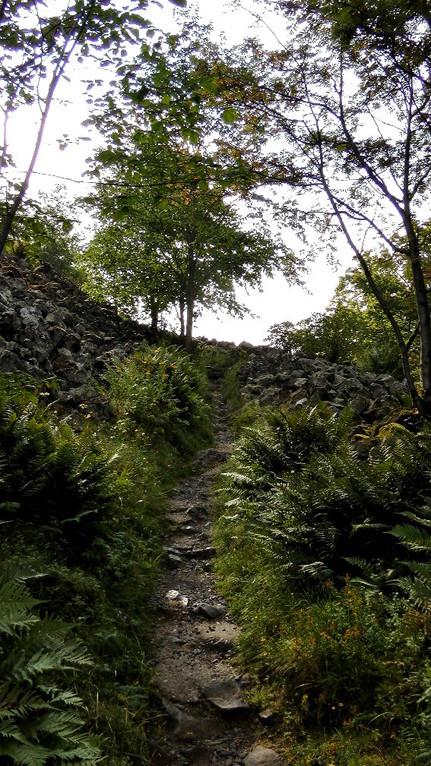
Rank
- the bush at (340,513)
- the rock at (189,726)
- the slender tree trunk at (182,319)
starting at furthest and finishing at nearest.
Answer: the slender tree trunk at (182,319) → the bush at (340,513) → the rock at (189,726)

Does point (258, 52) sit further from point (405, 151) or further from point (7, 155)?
point (7, 155)

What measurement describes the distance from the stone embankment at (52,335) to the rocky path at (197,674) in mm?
4112

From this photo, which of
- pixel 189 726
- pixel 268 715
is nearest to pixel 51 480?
pixel 189 726

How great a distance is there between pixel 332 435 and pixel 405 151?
5167mm

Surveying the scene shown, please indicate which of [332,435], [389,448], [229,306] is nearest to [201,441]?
[332,435]

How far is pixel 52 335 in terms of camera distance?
36.0 ft

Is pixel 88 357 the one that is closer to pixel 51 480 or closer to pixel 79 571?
pixel 51 480

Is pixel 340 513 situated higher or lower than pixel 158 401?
lower

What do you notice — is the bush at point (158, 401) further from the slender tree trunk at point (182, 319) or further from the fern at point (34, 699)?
the slender tree trunk at point (182, 319)

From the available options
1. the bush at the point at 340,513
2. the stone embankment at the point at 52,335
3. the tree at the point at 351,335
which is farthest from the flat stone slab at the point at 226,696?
the tree at the point at 351,335

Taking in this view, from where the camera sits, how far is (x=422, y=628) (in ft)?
11.7

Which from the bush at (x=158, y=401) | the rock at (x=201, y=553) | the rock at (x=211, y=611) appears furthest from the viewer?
the bush at (x=158, y=401)

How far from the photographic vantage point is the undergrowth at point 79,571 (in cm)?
288

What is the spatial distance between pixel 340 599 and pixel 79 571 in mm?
2530
